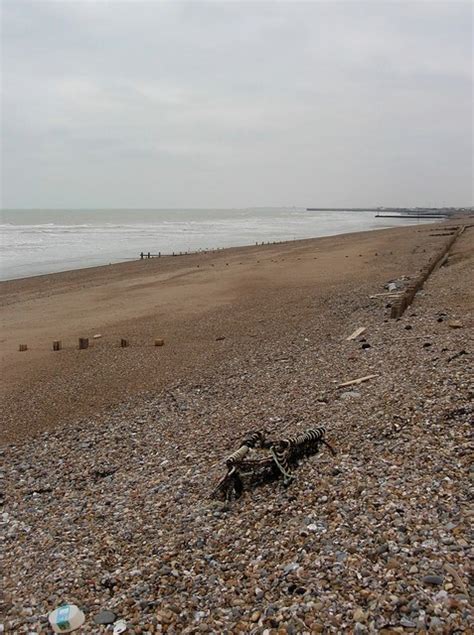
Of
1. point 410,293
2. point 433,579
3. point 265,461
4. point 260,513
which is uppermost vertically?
point 410,293

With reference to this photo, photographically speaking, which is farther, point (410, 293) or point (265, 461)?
point (410, 293)

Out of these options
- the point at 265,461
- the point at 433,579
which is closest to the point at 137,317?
the point at 265,461

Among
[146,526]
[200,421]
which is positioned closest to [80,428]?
[200,421]

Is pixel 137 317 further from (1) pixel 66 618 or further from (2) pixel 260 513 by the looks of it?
(1) pixel 66 618

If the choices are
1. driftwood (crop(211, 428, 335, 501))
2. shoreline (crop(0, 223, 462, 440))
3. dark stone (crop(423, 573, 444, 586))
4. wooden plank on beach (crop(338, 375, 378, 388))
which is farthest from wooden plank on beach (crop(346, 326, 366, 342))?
dark stone (crop(423, 573, 444, 586))

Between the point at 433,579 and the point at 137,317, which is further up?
the point at 433,579

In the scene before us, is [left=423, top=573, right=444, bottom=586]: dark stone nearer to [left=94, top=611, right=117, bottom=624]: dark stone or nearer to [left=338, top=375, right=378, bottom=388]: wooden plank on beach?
[left=94, top=611, right=117, bottom=624]: dark stone

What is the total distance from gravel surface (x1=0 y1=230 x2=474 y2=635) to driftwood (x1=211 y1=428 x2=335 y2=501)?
0.42ft

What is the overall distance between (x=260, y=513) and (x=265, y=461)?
756mm

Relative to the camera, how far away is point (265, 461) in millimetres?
5465

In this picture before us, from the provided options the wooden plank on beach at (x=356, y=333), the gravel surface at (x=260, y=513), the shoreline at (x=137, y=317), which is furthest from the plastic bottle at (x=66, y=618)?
the wooden plank on beach at (x=356, y=333)

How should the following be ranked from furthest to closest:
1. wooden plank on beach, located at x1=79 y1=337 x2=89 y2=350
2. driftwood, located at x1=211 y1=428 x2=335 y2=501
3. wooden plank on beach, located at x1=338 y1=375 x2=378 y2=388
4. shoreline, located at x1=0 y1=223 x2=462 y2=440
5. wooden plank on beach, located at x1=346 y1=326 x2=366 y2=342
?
wooden plank on beach, located at x1=79 y1=337 x2=89 y2=350, wooden plank on beach, located at x1=346 y1=326 x2=366 y2=342, shoreline, located at x1=0 y1=223 x2=462 y2=440, wooden plank on beach, located at x1=338 y1=375 x2=378 y2=388, driftwood, located at x1=211 y1=428 x2=335 y2=501

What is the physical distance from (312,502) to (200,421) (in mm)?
3086

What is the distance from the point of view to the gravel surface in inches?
142
